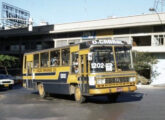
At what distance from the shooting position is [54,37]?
2173 inches

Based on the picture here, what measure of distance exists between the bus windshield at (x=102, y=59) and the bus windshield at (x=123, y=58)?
33 centimetres

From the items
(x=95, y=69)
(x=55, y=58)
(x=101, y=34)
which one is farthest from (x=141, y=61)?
(x=95, y=69)

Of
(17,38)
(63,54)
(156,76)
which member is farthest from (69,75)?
(17,38)

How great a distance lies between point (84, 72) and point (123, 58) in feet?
6.22

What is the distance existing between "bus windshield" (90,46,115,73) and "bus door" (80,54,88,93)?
46 cm

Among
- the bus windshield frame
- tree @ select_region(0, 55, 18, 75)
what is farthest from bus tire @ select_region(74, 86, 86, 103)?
tree @ select_region(0, 55, 18, 75)

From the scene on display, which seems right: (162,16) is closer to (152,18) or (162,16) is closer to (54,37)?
(152,18)

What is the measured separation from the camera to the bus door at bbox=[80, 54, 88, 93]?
45.6 ft

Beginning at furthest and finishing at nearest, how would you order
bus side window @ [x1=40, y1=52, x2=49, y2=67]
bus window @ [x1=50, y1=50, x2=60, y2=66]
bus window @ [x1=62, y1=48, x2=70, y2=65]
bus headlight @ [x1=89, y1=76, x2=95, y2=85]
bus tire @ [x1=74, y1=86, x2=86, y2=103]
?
bus side window @ [x1=40, y1=52, x2=49, y2=67]
bus window @ [x1=50, y1=50, x2=60, y2=66]
bus window @ [x1=62, y1=48, x2=70, y2=65]
bus tire @ [x1=74, y1=86, x2=86, y2=103]
bus headlight @ [x1=89, y1=76, x2=95, y2=85]

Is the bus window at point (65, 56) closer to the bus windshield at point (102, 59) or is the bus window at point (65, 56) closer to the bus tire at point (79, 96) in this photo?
the bus tire at point (79, 96)

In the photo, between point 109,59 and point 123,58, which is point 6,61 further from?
point 109,59

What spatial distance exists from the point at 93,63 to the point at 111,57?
0.91 m

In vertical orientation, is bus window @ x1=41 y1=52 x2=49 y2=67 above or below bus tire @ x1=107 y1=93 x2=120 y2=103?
above

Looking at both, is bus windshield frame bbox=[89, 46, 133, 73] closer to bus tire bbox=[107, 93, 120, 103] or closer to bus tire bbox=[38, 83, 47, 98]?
bus tire bbox=[107, 93, 120, 103]
